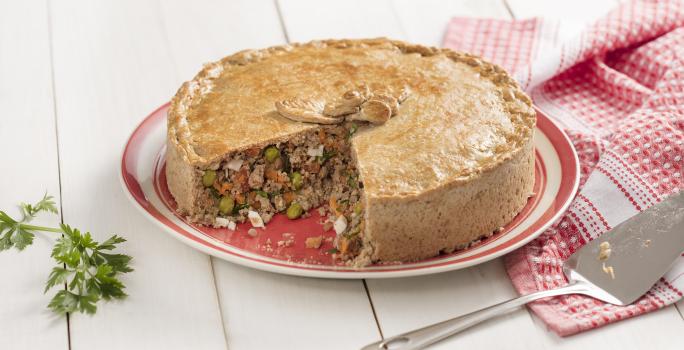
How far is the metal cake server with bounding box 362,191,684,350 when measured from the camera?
451 cm

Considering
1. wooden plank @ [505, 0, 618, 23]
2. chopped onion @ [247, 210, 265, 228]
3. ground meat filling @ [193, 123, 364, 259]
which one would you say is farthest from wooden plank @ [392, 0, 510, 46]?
chopped onion @ [247, 210, 265, 228]

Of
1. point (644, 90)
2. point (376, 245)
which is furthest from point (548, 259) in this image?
point (644, 90)

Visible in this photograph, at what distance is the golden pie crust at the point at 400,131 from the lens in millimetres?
4621

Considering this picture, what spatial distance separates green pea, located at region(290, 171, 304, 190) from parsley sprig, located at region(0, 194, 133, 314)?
106 cm

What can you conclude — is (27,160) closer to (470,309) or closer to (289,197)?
(289,197)

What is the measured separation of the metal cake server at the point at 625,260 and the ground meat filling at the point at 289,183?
1202mm

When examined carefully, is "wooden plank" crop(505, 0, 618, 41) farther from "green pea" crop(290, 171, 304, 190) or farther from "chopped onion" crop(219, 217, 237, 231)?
"chopped onion" crop(219, 217, 237, 231)

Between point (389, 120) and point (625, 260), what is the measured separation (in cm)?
151

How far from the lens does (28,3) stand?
7695 millimetres

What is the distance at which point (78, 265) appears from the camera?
4.78 metres

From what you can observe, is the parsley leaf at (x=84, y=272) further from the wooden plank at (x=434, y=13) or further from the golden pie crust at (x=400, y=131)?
the wooden plank at (x=434, y=13)

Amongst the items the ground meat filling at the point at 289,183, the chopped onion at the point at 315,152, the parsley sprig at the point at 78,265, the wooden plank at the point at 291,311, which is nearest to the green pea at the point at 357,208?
the ground meat filling at the point at 289,183

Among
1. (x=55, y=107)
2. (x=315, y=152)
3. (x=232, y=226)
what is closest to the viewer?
(x=232, y=226)

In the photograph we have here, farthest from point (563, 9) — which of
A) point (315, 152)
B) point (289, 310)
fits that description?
point (289, 310)
